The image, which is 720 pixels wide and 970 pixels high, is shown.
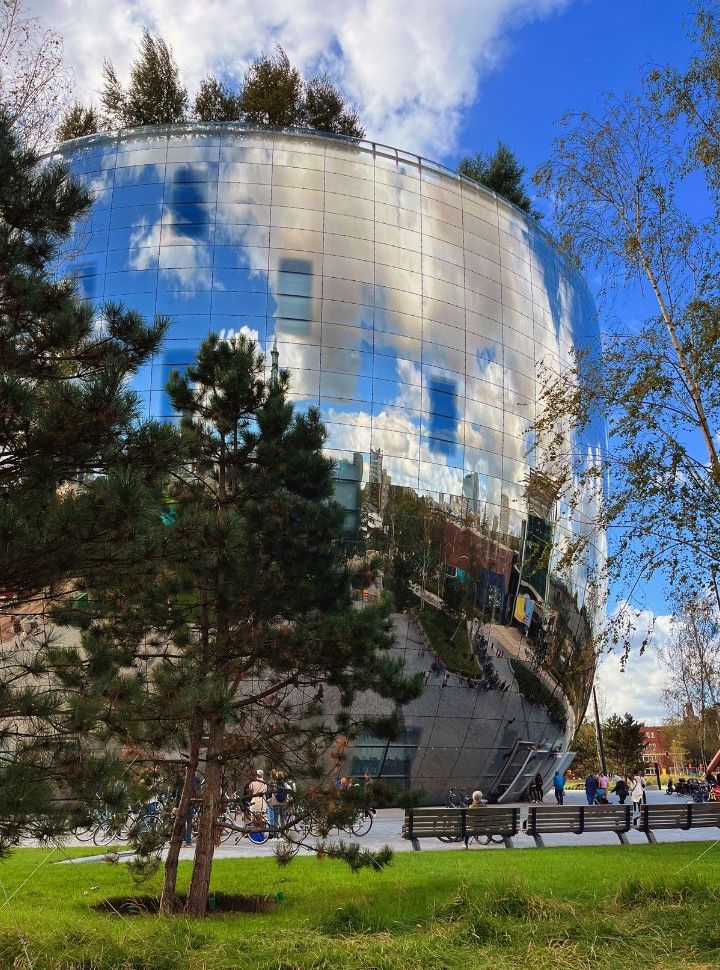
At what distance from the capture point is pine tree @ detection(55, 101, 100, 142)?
32500mm

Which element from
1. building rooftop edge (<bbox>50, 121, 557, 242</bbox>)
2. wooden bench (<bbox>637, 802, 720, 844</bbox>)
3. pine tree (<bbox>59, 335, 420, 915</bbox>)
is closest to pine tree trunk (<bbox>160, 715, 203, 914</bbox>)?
pine tree (<bbox>59, 335, 420, 915</bbox>)

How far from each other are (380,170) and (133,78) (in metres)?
9.16

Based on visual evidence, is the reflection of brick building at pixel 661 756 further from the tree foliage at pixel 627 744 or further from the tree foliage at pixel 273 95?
the tree foliage at pixel 273 95

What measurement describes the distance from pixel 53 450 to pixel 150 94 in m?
26.9

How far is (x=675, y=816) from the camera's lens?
19.3m

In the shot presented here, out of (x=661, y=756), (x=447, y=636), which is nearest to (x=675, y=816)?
(x=447, y=636)

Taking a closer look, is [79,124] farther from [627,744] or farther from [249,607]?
[627,744]

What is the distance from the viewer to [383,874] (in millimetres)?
14688

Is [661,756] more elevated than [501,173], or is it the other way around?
[501,173]

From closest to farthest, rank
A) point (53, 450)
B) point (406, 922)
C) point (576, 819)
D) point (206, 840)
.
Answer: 1. point (53, 450)
2. point (406, 922)
3. point (206, 840)
4. point (576, 819)

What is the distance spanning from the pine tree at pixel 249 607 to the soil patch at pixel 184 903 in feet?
1.80

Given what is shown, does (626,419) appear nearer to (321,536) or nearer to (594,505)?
(321,536)

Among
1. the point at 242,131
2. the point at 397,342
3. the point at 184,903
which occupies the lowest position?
the point at 184,903

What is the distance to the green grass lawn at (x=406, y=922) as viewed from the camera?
8414 millimetres
